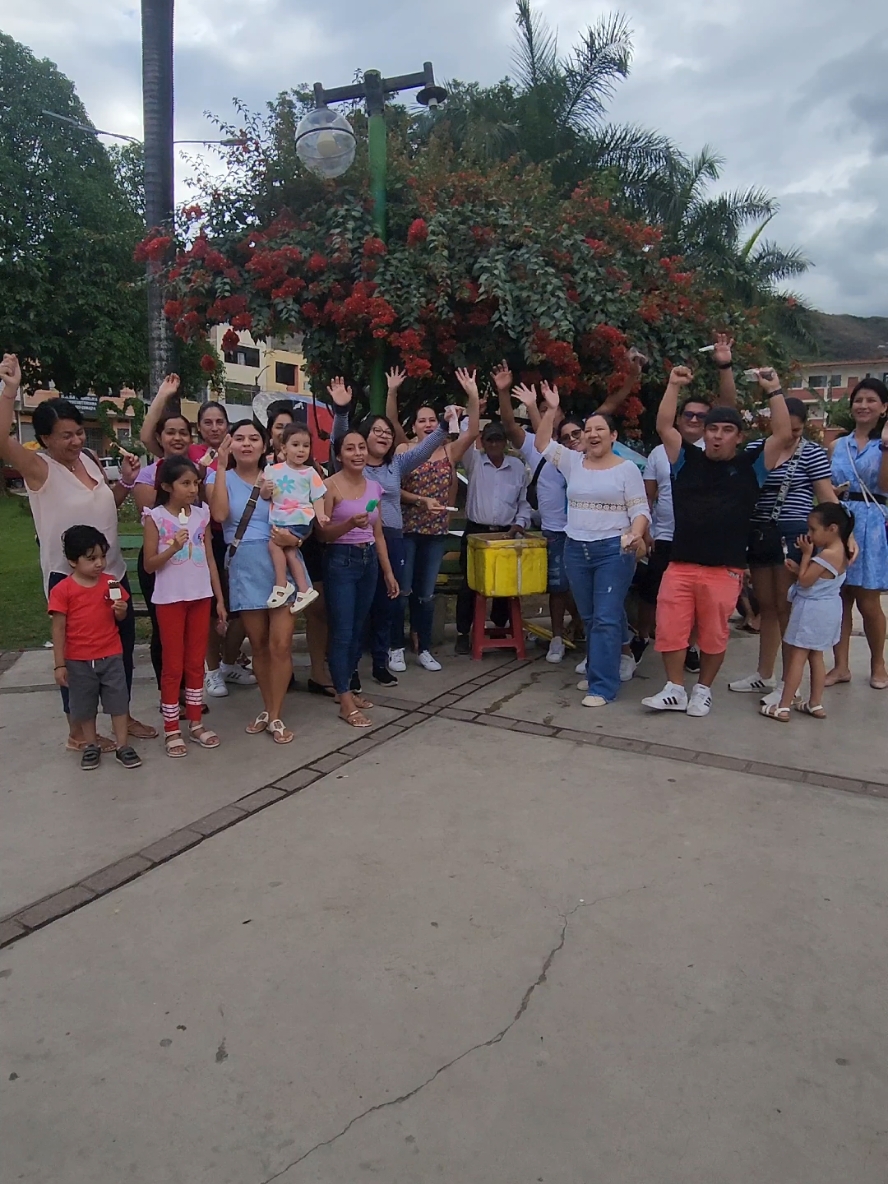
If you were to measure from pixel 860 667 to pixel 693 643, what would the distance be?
1185 millimetres

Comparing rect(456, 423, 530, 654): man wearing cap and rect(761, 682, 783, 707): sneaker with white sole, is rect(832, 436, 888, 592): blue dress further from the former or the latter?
rect(456, 423, 530, 654): man wearing cap

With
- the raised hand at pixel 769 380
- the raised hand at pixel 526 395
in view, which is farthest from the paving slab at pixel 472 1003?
the raised hand at pixel 526 395

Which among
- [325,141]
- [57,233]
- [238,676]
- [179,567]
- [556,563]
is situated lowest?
[238,676]

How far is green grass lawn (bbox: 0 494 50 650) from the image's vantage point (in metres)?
7.07

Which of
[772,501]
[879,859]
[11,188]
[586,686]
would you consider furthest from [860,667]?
[11,188]

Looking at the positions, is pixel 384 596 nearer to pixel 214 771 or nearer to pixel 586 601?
pixel 586 601

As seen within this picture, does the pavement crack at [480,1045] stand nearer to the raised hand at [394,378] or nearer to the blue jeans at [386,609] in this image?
the blue jeans at [386,609]

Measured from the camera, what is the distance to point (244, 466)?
473 centimetres

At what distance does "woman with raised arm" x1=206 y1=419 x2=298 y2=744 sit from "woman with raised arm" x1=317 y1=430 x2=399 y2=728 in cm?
31

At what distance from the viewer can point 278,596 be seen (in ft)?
14.7

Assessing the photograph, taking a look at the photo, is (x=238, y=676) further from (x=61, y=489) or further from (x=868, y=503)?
(x=868, y=503)

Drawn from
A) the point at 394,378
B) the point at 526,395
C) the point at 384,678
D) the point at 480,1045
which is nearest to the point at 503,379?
the point at 526,395

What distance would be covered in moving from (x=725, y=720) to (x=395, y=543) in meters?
2.29

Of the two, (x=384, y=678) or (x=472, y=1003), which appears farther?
(x=384, y=678)
